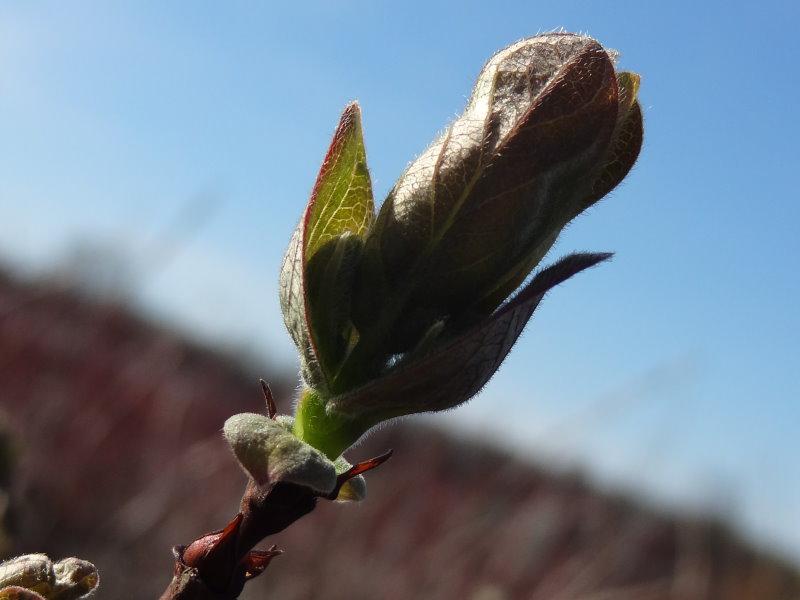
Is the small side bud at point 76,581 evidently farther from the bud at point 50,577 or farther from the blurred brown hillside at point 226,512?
the blurred brown hillside at point 226,512

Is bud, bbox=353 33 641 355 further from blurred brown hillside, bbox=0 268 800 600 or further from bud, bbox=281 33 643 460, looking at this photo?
blurred brown hillside, bbox=0 268 800 600

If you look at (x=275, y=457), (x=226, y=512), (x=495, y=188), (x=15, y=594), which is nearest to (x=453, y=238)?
(x=495, y=188)

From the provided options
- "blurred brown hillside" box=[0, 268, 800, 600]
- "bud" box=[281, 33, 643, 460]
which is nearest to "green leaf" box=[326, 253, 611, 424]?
"bud" box=[281, 33, 643, 460]

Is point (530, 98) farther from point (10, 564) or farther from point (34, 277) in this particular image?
point (34, 277)

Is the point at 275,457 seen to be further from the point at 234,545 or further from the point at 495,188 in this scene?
the point at 495,188

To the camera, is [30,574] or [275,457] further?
[30,574]

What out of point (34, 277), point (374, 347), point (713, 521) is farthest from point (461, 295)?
point (713, 521)
